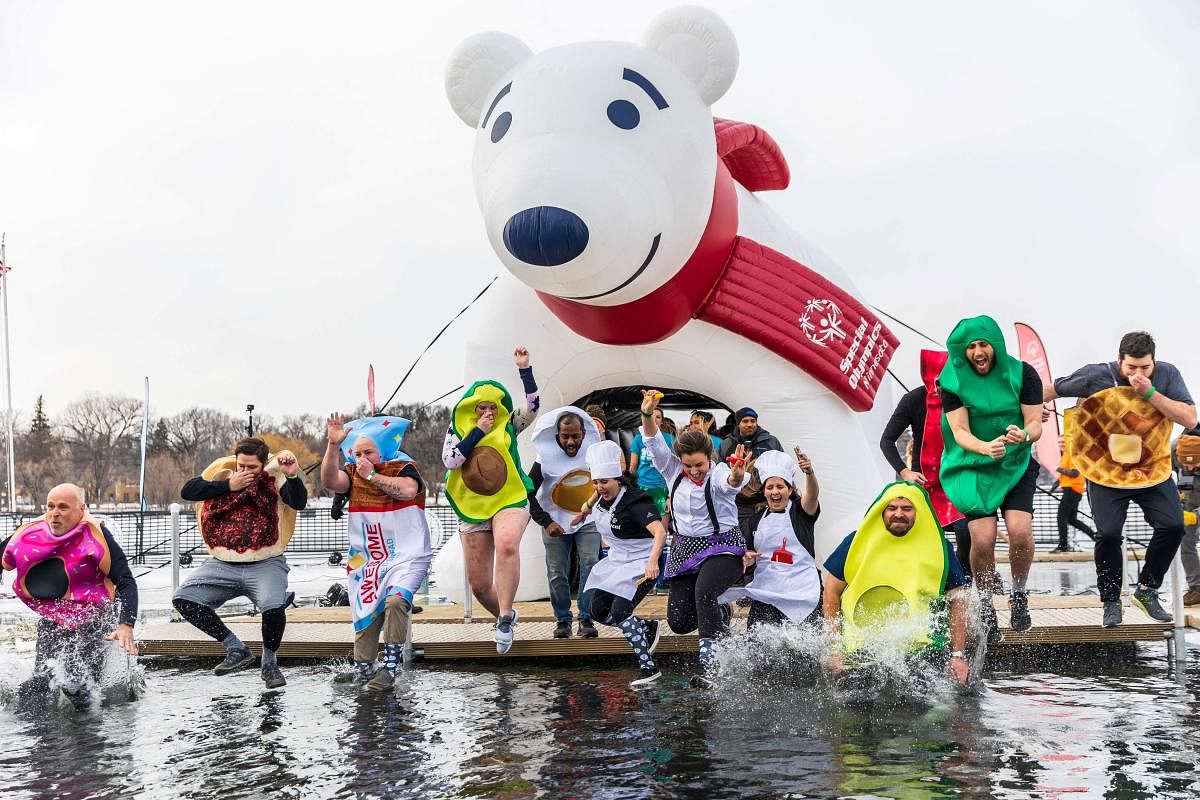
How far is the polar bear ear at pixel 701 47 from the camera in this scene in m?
7.95

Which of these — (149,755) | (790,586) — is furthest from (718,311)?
(149,755)

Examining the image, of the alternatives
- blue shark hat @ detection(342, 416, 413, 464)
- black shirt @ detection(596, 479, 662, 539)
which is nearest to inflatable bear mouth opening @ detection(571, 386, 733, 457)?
black shirt @ detection(596, 479, 662, 539)

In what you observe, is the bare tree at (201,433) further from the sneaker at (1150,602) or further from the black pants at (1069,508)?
the sneaker at (1150,602)

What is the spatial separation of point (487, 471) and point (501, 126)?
233cm

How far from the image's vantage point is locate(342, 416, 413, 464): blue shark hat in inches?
259

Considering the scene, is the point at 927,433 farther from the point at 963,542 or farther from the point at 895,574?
the point at 895,574

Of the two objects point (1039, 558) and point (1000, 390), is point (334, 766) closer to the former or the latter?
point (1000, 390)

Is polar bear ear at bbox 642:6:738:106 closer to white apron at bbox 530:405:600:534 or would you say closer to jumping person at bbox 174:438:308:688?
white apron at bbox 530:405:600:534

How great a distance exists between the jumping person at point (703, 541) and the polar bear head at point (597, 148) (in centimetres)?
154

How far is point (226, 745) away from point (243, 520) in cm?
189

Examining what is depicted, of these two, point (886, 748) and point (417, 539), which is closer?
point (886, 748)

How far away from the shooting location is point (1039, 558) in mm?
14578

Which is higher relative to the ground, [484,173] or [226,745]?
[484,173]

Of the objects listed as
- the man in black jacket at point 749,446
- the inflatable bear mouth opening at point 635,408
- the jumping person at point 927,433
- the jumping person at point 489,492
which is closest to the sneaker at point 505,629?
the jumping person at point 489,492
